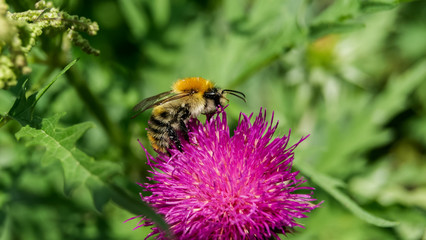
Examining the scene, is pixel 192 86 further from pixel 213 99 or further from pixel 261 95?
pixel 261 95

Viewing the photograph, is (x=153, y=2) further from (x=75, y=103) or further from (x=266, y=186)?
(x=266, y=186)

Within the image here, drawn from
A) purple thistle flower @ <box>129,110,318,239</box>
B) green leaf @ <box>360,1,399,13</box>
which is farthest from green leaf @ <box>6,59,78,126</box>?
green leaf @ <box>360,1,399,13</box>

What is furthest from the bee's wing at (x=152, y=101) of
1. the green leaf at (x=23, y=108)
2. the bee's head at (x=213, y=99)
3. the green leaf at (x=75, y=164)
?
the green leaf at (x=23, y=108)

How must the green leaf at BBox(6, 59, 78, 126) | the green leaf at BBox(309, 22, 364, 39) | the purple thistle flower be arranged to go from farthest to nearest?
the green leaf at BBox(309, 22, 364, 39) → the purple thistle flower → the green leaf at BBox(6, 59, 78, 126)

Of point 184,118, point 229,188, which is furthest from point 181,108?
point 229,188

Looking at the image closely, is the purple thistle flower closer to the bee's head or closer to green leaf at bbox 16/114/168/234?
the bee's head

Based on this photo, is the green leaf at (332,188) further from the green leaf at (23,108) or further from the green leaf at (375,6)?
the green leaf at (23,108)

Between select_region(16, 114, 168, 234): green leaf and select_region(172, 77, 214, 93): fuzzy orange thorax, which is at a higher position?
select_region(172, 77, 214, 93): fuzzy orange thorax
